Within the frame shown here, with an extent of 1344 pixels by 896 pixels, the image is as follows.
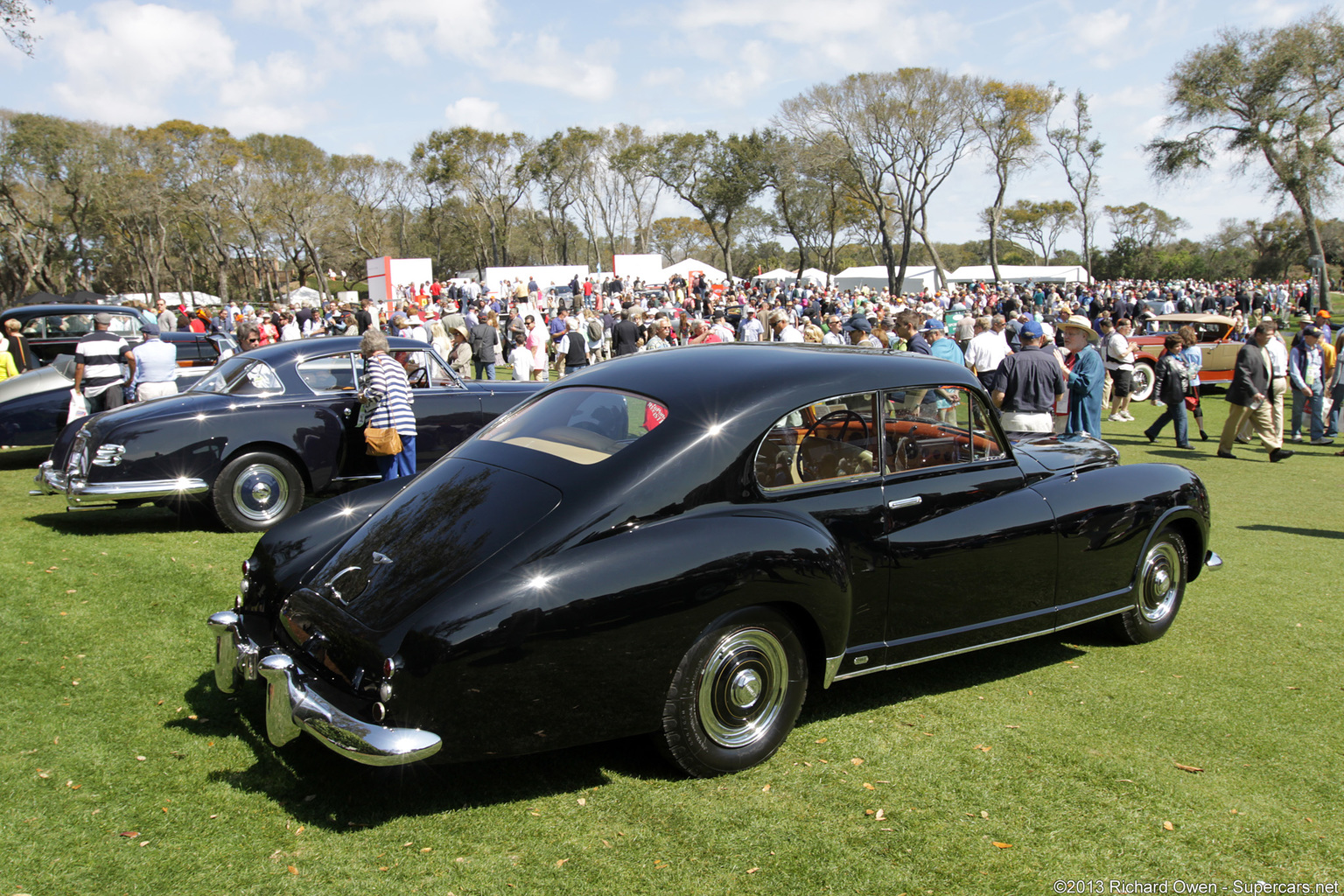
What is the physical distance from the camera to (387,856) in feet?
9.93

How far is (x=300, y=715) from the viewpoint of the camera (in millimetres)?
3090

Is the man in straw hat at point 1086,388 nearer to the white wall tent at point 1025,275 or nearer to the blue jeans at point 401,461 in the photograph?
the blue jeans at point 401,461

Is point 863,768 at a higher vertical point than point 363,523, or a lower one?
lower

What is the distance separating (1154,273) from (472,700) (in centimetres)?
8359

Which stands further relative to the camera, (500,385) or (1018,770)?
(500,385)

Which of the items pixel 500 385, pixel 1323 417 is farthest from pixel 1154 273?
pixel 500 385

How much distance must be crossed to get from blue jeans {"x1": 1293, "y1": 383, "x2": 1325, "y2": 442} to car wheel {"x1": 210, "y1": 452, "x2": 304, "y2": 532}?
14316 millimetres

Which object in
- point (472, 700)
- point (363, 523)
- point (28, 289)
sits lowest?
point (472, 700)

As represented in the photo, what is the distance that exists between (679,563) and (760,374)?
110cm

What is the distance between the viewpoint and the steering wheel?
3.86m

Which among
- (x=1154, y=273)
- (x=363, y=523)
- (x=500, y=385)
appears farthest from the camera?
(x=1154, y=273)

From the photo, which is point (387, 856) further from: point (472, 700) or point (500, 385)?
point (500, 385)

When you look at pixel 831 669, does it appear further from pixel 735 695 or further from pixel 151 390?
pixel 151 390

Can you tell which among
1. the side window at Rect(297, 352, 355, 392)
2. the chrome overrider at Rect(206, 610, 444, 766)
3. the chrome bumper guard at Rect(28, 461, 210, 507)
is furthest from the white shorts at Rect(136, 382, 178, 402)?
the chrome overrider at Rect(206, 610, 444, 766)
